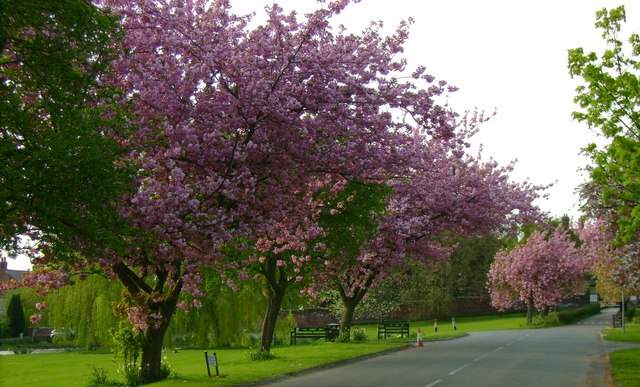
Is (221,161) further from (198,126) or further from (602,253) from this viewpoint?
(602,253)

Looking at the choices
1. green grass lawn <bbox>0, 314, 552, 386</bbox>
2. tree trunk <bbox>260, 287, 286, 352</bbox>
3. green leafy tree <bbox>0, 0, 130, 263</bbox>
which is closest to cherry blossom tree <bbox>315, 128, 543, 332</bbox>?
tree trunk <bbox>260, 287, 286, 352</bbox>

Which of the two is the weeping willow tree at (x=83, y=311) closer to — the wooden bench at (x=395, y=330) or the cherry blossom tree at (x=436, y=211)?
the cherry blossom tree at (x=436, y=211)

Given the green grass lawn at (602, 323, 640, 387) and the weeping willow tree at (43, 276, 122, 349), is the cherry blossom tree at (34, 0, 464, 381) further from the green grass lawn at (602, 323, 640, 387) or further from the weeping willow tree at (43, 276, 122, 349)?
the weeping willow tree at (43, 276, 122, 349)

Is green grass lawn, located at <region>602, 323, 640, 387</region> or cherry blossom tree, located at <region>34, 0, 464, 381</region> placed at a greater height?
cherry blossom tree, located at <region>34, 0, 464, 381</region>

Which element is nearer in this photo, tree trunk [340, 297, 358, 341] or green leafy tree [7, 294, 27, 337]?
tree trunk [340, 297, 358, 341]

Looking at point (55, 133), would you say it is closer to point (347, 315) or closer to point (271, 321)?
point (271, 321)

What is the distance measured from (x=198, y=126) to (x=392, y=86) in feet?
14.4

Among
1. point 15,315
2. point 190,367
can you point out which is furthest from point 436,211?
point 15,315

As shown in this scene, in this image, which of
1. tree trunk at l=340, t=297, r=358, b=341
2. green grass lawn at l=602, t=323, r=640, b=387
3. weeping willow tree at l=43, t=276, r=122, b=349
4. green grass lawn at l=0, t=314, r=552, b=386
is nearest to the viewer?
green grass lawn at l=602, t=323, r=640, b=387

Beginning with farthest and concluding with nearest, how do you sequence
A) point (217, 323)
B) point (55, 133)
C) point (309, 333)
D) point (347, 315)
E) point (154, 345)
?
point (309, 333) → point (217, 323) → point (347, 315) → point (154, 345) → point (55, 133)

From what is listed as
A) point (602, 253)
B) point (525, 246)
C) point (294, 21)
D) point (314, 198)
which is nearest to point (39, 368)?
point (314, 198)

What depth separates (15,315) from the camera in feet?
200

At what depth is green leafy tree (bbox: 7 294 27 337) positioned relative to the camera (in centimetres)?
6047

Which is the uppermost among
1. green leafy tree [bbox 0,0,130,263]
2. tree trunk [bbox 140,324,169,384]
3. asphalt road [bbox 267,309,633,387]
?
green leafy tree [bbox 0,0,130,263]
